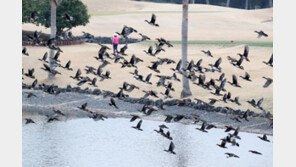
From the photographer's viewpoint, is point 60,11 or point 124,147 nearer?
point 124,147

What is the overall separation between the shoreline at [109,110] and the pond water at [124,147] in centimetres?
113

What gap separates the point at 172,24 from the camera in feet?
332

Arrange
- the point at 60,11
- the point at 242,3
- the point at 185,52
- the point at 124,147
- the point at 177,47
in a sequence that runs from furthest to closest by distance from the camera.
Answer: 1. the point at 242,3
2. the point at 177,47
3. the point at 60,11
4. the point at 185,52
5. the point at 124,147

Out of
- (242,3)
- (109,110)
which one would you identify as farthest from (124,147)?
(242,3)

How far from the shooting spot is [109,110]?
40438 mm

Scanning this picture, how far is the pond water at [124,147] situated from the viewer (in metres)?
28.3

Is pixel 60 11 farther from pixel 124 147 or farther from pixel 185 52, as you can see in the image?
pixel 124 147

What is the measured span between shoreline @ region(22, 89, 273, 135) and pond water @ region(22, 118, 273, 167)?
1131 millimetres

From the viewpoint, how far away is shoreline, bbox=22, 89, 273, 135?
35.2 m

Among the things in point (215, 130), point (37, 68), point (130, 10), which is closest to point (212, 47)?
point (37, 68)

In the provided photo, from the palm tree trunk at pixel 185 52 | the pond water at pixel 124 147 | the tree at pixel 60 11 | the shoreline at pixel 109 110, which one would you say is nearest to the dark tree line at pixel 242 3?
the tree at pixel 60 11

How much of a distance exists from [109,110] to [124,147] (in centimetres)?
932

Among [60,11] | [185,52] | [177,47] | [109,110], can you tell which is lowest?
[109,110]

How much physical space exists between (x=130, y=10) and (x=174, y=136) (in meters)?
95.8
